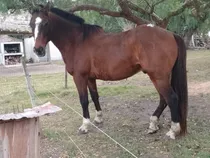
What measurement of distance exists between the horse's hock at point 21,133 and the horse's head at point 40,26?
245 cm

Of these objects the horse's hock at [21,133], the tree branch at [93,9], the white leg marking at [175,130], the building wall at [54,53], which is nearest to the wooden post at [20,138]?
the horse's hock at [21,133]

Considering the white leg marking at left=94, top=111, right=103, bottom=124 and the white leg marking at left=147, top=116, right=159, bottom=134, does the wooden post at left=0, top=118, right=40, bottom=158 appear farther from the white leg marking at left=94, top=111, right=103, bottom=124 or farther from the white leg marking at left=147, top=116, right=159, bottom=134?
the white leg marking at left=94, top=111, right=103, bottom=124

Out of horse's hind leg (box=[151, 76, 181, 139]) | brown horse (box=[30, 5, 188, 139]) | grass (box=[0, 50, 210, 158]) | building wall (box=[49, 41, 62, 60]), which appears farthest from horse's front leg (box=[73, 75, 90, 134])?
building wall (box=[49, 41, 62, 60])

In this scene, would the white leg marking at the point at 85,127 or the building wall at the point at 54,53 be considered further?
the building wall at the point at 54,53

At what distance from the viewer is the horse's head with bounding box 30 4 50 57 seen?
13.4 ft

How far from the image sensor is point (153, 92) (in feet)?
23.6

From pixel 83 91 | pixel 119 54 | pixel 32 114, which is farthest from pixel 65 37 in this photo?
pixel 32 114

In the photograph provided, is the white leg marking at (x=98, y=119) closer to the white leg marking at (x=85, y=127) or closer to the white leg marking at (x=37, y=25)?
the white leg marking at (x=85, y=127)

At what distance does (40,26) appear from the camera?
4.09m

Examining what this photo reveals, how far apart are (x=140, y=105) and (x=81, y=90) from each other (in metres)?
1.86

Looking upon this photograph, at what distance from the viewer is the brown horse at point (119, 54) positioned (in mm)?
3703

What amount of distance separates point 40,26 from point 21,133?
2587mm

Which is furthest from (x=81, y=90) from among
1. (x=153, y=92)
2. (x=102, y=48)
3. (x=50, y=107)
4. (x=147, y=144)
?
(x=153, y=92)

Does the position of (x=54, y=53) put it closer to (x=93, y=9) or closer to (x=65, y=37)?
(x=93, y=9)
